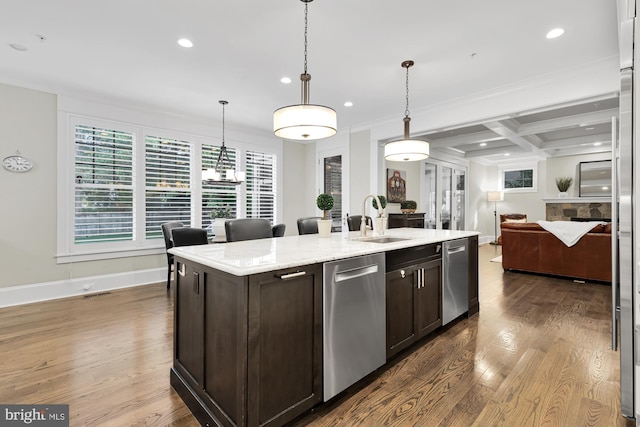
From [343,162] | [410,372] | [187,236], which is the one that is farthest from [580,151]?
[187,236]

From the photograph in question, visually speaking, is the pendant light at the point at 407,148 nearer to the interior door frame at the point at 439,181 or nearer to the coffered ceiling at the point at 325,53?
the coffered ceiling at the point at 325,53

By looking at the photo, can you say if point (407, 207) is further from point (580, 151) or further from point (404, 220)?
point (580, 151)

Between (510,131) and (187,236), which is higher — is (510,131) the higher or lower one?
the higher one

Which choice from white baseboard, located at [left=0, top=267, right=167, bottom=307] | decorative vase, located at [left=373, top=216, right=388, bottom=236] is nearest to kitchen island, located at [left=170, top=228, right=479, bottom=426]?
decorative vase, located at [left=373, top=216, right=388, bottom=236]

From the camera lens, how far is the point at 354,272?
6.40 feet

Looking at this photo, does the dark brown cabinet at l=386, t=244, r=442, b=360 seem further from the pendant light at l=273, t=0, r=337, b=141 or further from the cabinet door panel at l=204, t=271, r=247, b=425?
the cabinet door panel at l=204, t=271, r=247, b=425

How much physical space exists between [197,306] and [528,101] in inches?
174

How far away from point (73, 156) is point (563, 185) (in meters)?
11.0

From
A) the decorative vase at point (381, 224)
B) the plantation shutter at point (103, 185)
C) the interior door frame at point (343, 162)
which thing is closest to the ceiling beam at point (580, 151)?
the interior door frame at point (343, 162)

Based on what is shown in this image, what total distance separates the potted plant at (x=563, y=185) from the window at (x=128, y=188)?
863cm

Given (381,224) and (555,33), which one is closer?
(555,33)

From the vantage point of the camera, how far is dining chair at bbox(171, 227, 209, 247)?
3.89 m

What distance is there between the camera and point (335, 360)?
1.85 meters

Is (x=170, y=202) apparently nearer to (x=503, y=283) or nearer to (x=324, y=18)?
(x=324, y=18)
